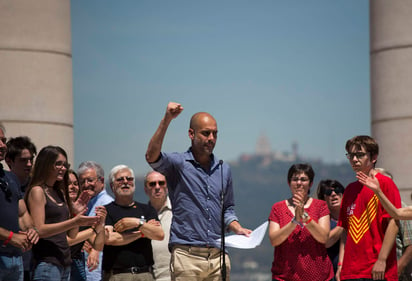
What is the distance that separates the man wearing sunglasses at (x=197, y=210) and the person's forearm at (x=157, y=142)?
10 cm

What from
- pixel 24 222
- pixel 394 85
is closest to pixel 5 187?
pixel 24 222

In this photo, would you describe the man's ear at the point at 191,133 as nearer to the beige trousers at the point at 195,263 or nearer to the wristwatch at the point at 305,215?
the beige trousers at the point at 195,263

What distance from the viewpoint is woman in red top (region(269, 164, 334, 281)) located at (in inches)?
259

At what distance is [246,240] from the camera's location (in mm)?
5520

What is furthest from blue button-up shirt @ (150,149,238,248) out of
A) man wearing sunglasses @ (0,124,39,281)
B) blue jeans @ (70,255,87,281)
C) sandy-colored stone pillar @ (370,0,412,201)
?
sandy-colored stone pillar @ (370,0,412,201)

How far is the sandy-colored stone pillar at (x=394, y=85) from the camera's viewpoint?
970cm

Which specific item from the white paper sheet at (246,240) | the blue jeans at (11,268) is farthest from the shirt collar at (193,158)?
the blue jeans at (11,268)

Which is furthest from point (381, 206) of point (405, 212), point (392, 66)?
point (392, 66)

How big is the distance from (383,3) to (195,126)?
16.5ft

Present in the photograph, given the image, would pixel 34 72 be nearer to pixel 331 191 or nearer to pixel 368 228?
pixel 331 191

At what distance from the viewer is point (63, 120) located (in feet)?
30.6

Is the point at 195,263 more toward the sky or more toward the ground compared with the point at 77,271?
more toward the sky

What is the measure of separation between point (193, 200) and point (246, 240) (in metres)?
0.47

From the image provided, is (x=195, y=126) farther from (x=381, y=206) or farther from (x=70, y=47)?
(x=70, y=47)
